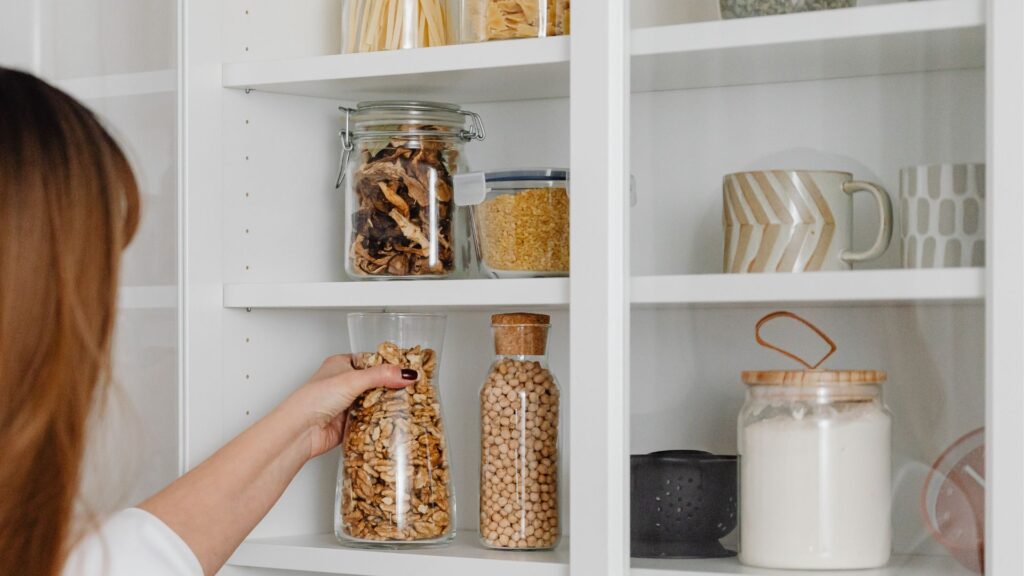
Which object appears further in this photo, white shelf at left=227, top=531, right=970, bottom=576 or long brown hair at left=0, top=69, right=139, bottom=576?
white shelf at left=227, top=531, right=970, bottom=576

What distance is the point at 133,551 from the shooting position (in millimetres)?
922

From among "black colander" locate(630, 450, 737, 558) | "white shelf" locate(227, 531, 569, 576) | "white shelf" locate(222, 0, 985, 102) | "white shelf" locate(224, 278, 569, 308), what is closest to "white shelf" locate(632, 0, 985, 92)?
"white shelf" locate(222, 0, 985, 102)

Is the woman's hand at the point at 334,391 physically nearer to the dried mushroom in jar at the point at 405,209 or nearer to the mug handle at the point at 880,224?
the dried mushroom in jar at the point at 405,209

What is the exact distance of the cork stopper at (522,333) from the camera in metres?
1.24

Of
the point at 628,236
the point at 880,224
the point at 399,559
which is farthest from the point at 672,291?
the point at 399,559

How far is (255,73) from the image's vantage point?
4.32 ft

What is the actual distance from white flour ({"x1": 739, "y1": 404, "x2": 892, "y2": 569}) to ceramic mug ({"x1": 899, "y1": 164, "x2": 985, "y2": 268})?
14 cm

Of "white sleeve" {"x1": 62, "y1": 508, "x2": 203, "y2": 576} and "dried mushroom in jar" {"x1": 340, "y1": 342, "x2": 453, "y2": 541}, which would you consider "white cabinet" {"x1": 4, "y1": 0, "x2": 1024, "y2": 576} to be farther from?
"white sleeve" {"x1": 62, "y1": 508, "x2": 203, "y2": 576}

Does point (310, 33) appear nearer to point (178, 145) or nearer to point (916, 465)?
point (178, 145)

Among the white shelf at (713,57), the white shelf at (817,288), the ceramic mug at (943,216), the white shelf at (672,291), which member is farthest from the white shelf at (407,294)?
the ceramic mug at (943,216)

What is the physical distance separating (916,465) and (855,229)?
0.65 ft

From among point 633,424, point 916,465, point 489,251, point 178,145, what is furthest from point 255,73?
point 916,465

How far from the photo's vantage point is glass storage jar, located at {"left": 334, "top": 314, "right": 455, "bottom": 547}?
126cm

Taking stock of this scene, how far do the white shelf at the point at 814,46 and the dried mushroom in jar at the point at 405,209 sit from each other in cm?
29
